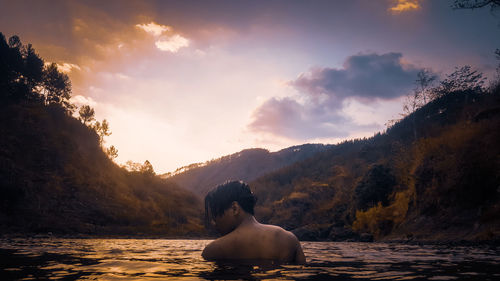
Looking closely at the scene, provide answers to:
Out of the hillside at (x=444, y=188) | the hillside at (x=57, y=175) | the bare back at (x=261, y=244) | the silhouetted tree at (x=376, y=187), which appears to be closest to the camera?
the bare back at (x=261, y=244)

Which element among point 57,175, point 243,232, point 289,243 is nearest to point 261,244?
point 243,232

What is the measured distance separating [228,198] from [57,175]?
172 ft

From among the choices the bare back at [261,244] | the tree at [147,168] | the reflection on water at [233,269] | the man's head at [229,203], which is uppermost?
the tree at [147,168]

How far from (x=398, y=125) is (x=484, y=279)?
8684cm

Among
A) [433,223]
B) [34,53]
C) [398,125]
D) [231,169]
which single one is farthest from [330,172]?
[231,169]

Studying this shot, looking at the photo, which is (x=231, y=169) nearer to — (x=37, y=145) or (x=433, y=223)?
(x=37, y=145)

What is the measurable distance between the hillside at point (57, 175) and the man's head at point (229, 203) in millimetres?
38856

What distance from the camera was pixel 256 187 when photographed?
99750mm

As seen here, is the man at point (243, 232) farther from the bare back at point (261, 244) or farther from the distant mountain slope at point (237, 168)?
the distant mountain slope at point (237, 168)

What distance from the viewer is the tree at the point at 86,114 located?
6969cm

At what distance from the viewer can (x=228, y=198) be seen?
15.4ft

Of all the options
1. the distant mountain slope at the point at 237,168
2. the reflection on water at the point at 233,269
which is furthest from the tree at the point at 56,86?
the distant mountain slope at the point at 237,168

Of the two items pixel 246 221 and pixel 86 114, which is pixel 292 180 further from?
pixel 246 221

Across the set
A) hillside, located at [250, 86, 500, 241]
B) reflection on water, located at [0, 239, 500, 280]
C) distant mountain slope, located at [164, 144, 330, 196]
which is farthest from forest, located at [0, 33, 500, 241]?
distant mountain slope, located at [164, 144, 330, 196]
